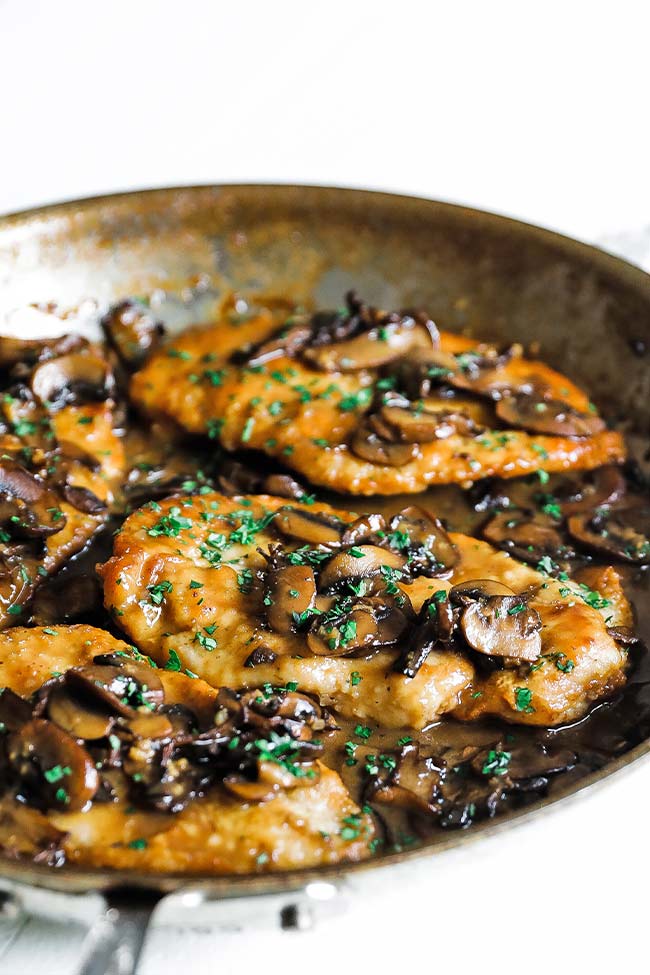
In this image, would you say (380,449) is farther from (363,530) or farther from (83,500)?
(83,500)

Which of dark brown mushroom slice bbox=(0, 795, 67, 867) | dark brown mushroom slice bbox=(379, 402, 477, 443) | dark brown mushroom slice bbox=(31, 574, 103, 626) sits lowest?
dark brown mushroom slice bbox=(0, 795, 67, 867)

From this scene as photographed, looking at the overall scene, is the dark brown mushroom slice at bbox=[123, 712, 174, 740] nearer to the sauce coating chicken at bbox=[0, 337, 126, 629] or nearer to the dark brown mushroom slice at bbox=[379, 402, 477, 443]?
the sauce coating chicken at bbox=[0, 337, 126, 629]

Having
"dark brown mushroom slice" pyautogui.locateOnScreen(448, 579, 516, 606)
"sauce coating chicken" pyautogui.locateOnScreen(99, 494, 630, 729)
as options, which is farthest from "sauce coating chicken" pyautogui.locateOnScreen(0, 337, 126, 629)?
"dark brown mushroom slice" pyautogui.locateOnScreen(448, 579, 516, 606)

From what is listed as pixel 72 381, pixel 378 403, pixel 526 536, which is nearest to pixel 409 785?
pixel 526 536

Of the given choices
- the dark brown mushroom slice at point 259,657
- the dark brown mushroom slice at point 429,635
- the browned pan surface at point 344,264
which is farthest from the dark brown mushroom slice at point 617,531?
the dark brown mushroom slice at point 259,657

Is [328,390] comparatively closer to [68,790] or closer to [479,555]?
[479,555]

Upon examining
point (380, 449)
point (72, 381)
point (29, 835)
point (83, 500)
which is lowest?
point (29, 835)
